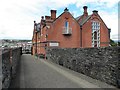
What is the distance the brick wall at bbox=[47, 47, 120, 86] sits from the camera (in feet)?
32.4

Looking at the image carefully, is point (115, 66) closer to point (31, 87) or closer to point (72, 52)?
point (31, 87)

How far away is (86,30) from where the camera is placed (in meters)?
38.2

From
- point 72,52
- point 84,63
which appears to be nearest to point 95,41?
point 72,52

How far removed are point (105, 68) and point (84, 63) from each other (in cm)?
315

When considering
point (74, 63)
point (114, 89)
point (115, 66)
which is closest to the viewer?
point (114, 89)

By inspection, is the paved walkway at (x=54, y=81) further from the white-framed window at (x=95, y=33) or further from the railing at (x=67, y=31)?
the white-framed window at (x=95, y=33)

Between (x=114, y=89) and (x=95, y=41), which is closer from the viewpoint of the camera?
(x=114, y=89)

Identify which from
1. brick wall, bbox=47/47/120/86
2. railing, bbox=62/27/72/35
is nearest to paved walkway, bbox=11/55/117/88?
brick wall, bbox=47/47/120/86

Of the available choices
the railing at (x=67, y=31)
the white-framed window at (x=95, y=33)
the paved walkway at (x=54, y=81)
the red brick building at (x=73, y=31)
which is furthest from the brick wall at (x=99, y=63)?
the white-framed window at (x=95, y=33)

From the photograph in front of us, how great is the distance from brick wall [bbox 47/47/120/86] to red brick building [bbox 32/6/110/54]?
61.6ft

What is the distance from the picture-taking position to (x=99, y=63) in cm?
1153

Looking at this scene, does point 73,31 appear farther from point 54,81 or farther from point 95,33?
point 54,81

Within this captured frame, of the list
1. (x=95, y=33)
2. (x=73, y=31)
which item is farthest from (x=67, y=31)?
(x=95, y=33)

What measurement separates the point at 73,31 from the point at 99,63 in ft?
85.2
